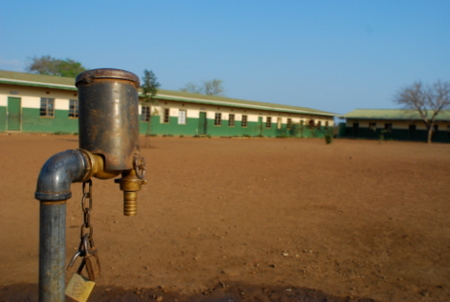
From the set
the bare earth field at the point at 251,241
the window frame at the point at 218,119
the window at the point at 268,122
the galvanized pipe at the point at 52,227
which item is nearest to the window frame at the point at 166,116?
the window frame at the point at 218,119

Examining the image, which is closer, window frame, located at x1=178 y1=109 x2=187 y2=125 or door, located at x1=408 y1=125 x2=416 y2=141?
window frame, located at x1=178 y1=109 x2=187 y2=125

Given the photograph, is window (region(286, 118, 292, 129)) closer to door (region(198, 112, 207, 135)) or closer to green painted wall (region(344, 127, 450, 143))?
green painted wall (region(344, 127, 450, 143))

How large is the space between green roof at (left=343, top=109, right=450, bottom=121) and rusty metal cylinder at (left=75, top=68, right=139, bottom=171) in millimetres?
45595

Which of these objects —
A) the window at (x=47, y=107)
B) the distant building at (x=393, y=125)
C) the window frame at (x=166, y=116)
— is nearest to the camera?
the window at (x=47, y=107)

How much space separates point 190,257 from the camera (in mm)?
4008

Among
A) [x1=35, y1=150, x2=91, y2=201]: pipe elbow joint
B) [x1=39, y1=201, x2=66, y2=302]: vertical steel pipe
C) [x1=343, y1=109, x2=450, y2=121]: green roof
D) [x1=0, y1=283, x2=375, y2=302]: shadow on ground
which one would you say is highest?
[x1=343, y1=109, x2=450, y2=121]: green roof

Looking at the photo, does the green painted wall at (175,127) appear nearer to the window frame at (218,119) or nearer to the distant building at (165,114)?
the distant building at (165,114)

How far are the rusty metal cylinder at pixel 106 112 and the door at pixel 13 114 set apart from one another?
76.2 feet

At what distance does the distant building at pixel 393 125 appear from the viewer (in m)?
42.0

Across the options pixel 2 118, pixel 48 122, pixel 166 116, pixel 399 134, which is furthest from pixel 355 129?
pixel 2 118

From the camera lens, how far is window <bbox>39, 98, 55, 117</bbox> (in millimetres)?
23250

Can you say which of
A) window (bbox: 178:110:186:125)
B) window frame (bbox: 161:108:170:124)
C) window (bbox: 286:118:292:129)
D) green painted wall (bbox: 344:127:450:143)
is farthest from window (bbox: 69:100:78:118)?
green painted wall (bbox: 344:127:450:143)

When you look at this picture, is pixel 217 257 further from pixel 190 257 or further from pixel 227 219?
pixel 227 219

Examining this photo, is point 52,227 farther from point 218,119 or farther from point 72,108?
point 218,119
